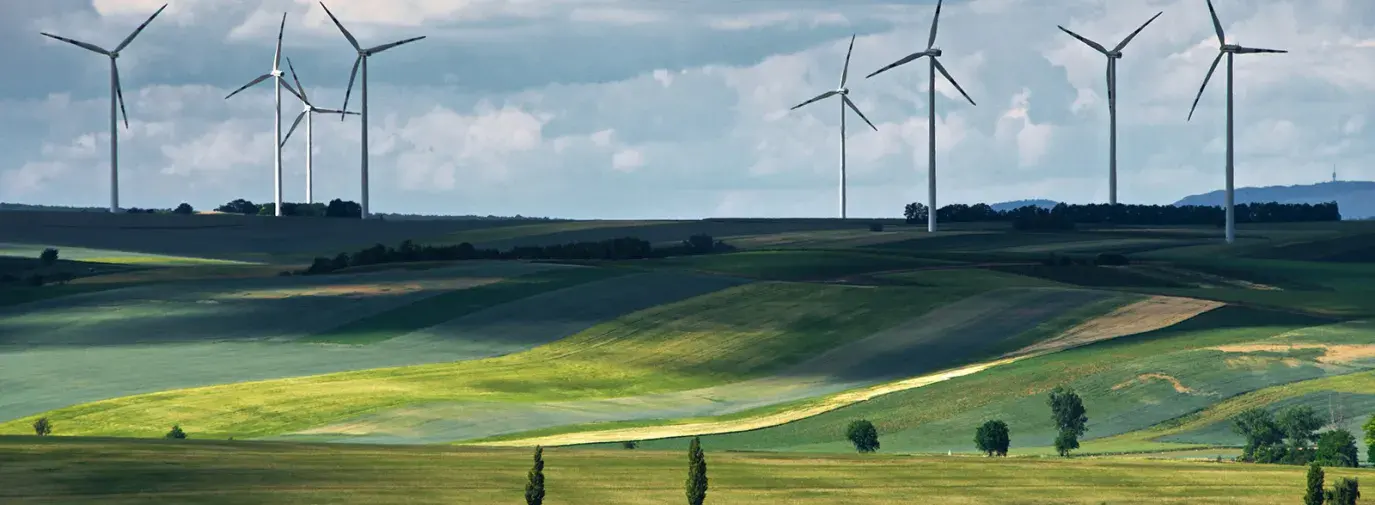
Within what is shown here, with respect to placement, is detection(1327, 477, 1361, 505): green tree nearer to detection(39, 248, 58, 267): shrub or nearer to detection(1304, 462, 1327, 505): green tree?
detection(1304, 462, 1327, 505): green tree

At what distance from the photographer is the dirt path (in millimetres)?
78375

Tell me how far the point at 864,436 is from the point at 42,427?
3419 centimetres

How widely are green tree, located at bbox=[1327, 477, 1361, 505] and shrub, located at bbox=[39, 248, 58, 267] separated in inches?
4583

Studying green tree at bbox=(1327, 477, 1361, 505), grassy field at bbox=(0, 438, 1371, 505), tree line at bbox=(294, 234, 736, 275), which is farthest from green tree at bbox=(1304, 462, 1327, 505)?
tree line at bbox=(294, 234, 736, 275)

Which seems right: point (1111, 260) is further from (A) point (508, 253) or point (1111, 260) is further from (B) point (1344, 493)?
(B) point (1344, 493)

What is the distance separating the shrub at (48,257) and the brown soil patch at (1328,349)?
320 ft

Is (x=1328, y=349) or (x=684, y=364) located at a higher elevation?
(x=1328, y=349)

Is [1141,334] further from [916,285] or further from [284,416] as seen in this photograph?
[284,416]

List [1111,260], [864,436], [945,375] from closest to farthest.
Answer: [864,436], [945,375], [1111,260]

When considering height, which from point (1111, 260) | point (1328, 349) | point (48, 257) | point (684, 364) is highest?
point (48, 257)

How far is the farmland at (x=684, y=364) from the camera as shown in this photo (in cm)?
6631

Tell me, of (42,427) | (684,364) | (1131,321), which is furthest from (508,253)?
(42,427)

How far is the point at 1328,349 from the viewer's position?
94.1 metres

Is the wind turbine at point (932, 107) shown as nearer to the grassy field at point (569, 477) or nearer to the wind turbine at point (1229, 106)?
the wind turbine at point (1229, 106)
